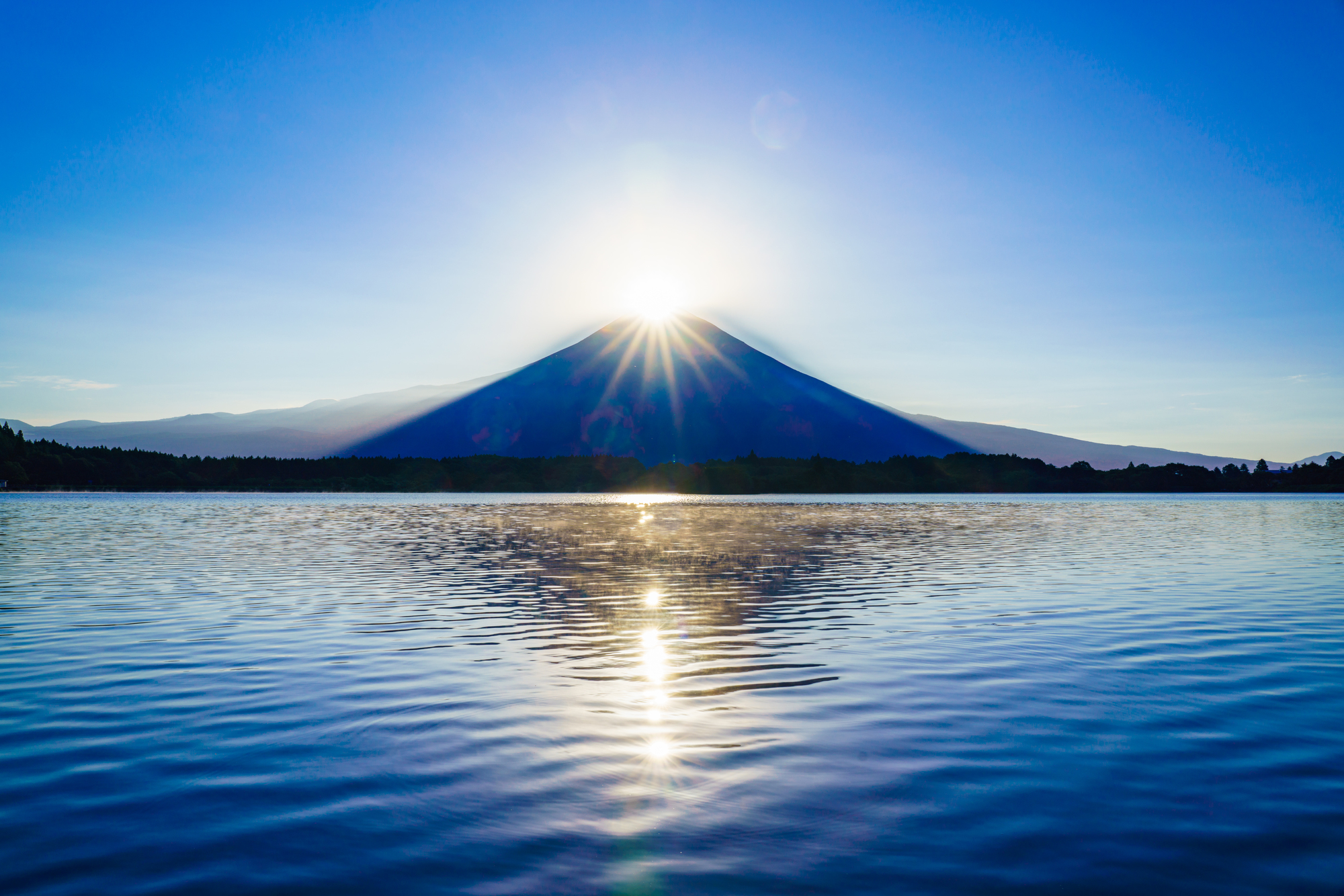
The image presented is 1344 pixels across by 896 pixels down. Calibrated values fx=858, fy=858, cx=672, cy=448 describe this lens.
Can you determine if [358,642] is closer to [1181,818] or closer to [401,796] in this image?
[401,796]

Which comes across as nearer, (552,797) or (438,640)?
(552,797)

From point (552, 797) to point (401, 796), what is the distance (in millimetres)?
1697

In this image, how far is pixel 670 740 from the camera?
38.9ft

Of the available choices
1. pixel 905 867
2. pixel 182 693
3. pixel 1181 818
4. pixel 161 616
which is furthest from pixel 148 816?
pixel 161 616

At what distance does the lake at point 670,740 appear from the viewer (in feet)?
26.1

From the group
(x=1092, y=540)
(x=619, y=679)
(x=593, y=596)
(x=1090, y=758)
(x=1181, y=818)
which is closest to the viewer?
(x=1181, y=818)

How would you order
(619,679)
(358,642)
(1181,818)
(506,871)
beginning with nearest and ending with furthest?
(506,871), (1181,818), (619,679), (358,642)

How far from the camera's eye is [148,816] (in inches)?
357

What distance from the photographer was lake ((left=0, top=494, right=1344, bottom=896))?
7.95m

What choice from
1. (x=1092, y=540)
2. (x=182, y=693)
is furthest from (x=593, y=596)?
(x=1092, y=540)

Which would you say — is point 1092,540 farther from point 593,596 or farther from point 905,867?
point 905,867

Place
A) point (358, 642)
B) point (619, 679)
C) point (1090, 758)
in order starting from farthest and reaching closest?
point (358, 642) < point (619, 679) < point (1090, 758)

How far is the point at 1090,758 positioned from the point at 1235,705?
4787mm

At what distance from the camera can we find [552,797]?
9602 mm
